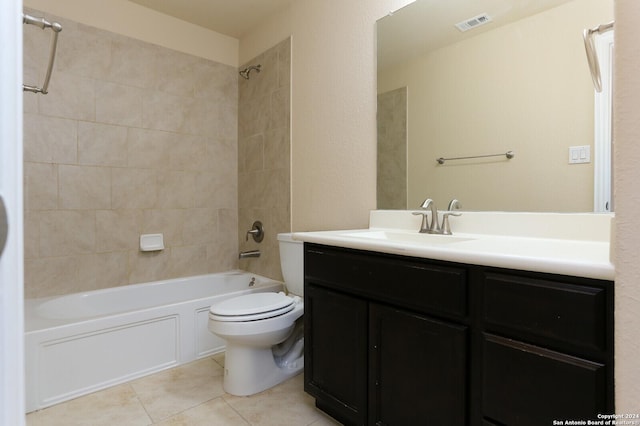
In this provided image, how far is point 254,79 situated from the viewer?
2.85 meters

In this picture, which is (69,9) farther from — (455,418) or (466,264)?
(455,418)

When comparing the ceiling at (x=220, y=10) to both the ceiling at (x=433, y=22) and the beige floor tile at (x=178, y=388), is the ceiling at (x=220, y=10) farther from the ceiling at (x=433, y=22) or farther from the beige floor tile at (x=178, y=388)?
the beige floor tile at (x=178, y=388)

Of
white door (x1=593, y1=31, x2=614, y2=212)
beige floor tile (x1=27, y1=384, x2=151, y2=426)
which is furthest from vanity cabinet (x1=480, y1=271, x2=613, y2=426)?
beige floor tile (x1=27, y1=384, x2=151, y2=426)

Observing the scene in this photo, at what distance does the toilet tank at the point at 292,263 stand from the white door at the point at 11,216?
1690 mm

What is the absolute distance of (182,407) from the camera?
169 centimetres

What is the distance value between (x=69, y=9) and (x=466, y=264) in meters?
2.82

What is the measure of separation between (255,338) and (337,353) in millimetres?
504

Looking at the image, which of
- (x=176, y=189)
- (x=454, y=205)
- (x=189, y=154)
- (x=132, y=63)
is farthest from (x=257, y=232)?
(x=454, y=205)

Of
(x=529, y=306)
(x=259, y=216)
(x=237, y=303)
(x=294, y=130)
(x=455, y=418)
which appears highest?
(x=294, y=130)

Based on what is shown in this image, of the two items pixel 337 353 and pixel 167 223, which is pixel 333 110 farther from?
pixel 167 223

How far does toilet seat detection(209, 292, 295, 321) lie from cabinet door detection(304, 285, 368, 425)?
0.91 ft

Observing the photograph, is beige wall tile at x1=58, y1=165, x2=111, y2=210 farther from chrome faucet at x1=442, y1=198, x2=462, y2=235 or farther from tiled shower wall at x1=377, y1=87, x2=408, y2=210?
chrome faucet at x1=442, y1=198, x2=462, y2=235

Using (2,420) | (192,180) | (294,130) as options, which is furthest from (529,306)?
(192,180)

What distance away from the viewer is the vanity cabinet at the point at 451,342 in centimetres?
81
